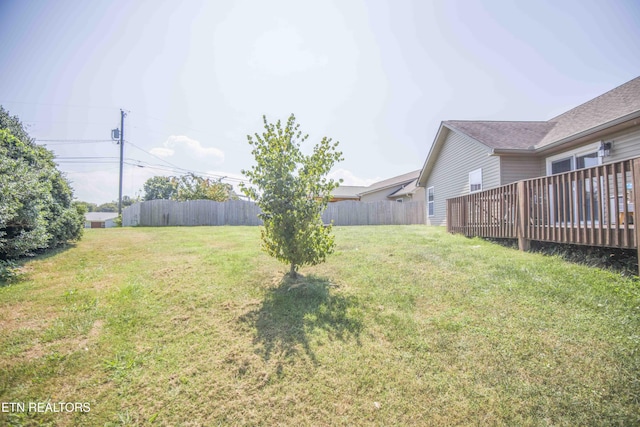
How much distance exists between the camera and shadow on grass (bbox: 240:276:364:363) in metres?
2.86

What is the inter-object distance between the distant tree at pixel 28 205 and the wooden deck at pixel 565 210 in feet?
31.2

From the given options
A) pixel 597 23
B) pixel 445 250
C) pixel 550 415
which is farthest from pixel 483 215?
pixel 597 23

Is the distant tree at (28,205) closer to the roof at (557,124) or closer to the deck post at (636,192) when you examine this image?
the deck post at (636,192)

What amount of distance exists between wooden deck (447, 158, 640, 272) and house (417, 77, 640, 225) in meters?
1.66

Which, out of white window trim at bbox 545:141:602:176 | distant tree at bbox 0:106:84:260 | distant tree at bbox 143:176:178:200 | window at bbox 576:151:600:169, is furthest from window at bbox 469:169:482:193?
distant tree at bbox 143:176:178:200

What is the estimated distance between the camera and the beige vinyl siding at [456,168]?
32.0 feet

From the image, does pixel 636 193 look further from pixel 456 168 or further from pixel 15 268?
pixel 15 268

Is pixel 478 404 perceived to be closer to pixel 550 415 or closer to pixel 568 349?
pixel 550 415

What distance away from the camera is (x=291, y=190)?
4129mm

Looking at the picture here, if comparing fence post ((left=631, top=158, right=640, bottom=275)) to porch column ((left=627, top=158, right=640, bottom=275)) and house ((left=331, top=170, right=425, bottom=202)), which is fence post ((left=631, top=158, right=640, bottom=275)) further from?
house ((left=331, top=170, right=425, bottom=202))

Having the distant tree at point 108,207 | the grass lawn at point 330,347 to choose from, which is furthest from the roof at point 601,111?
the distant tree at point 108,207

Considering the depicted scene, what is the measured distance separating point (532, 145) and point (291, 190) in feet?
30.5

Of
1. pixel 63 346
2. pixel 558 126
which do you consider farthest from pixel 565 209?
pixel 63 346

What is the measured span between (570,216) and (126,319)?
6.97 m
